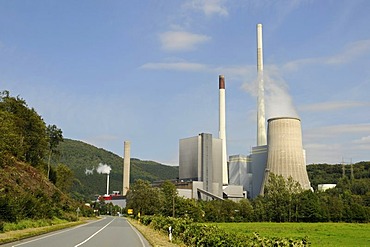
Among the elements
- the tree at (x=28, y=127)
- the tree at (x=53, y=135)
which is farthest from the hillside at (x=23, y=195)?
the tree at (x=53, y=135)

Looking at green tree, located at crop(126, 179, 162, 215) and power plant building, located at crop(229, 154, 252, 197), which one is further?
power plant building, located at crop(229, 154, 252, 197)

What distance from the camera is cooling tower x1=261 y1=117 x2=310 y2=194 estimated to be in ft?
270

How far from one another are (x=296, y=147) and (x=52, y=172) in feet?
147

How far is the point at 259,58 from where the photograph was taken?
102438 millimetres

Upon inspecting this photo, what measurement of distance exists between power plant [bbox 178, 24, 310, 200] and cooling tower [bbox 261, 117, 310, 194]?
0.63 ft

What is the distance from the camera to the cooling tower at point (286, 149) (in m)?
82.2

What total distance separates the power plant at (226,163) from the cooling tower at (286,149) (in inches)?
7.6

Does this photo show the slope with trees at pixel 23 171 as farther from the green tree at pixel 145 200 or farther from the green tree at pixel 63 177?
the green tree at pixel 145 200

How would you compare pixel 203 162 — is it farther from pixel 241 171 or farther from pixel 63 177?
pixel 63 177

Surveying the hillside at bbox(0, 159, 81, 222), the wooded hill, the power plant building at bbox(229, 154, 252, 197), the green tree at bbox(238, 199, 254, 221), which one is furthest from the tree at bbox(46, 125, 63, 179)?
the wooded hill

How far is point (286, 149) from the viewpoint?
8212 cm

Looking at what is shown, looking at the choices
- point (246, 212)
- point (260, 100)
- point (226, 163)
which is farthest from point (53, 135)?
point (226, 163)

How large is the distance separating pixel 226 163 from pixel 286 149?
44.0 m

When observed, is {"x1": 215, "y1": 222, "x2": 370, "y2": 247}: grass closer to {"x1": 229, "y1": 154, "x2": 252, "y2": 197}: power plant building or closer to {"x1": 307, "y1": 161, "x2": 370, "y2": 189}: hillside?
{"x1": 229, "y1": 154, "x2": 252, "y2": 197}: power plant building
